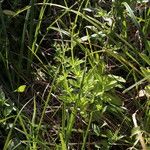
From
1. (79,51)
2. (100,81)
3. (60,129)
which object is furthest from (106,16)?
(60,129)

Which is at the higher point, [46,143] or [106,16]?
[106,16]

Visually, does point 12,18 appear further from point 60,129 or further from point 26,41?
point 60,129

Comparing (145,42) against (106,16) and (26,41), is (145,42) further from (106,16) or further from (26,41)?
(26,41)

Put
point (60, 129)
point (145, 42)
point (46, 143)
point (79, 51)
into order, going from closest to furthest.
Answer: point (46, 143)
point (60, 129)
point (145, 42)
point (79, 51)

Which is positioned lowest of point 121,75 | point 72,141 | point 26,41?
point 72,141

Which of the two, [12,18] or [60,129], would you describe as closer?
[60,129]

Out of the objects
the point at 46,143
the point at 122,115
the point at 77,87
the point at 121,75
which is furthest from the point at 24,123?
the point at 121,75

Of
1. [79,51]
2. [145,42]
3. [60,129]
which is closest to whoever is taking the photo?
[60,129]
